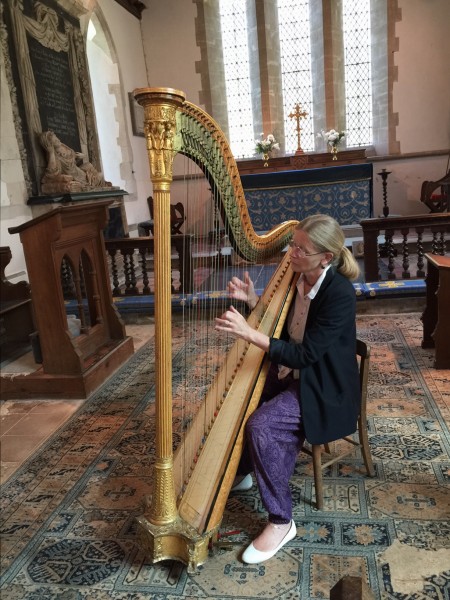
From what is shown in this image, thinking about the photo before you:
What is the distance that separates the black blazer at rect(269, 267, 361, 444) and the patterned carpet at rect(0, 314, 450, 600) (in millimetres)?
387

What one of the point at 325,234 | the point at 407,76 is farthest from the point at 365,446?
the point at 407,76

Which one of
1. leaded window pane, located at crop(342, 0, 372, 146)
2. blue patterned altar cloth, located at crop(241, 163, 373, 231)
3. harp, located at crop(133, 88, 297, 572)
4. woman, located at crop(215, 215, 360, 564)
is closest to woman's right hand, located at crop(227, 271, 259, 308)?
harp, located at crop(133, 88, 297, 572)

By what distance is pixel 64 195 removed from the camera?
6000 mm

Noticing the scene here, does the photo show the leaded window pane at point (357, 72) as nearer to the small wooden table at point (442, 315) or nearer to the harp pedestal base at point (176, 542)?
the small wooden table at point (442, 315)

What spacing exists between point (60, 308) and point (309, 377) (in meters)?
2.00

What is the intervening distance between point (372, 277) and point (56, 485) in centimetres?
378

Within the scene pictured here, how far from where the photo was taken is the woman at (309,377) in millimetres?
1862

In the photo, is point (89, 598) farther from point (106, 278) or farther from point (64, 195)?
point (64, 195)

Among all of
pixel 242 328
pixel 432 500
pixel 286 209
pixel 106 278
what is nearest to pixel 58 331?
pixel 106 278

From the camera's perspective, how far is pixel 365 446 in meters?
2.28

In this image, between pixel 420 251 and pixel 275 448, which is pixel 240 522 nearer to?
pixel 275 448

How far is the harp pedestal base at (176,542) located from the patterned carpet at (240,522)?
0.67ft

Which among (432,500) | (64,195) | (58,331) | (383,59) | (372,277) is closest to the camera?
(432,500)

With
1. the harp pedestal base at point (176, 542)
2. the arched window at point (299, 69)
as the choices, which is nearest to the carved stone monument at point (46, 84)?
the arched window at point (299, 69)
